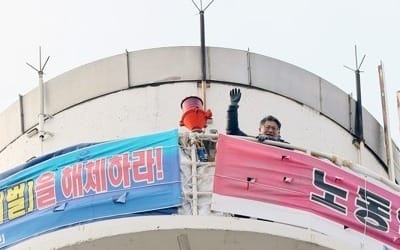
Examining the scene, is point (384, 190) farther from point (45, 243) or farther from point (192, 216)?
point (45, 243)

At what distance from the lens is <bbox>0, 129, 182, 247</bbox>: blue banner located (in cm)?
1467

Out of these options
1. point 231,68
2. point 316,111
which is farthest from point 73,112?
point 316,111

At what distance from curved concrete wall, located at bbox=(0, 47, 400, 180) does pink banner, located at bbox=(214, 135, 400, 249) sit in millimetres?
2740

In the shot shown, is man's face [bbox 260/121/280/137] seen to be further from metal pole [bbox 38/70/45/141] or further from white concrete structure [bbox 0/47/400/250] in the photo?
metal pole [bbox 38/70/45/141]

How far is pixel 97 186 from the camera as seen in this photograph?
1488cm

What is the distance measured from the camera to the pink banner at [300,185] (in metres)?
14.7

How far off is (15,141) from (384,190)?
5800 mm

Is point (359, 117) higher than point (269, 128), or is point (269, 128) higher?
point (359, 117)

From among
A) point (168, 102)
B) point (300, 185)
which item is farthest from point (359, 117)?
point (300, 185)

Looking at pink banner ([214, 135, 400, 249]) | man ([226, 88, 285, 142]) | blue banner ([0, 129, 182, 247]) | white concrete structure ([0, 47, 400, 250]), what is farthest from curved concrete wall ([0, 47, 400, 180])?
pink banner ([214, 135, 400, 249])

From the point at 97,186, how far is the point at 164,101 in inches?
129

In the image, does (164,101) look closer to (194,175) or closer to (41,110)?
(41,110)

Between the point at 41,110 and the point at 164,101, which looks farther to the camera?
the point at 41,110

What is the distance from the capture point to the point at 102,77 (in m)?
18.3
